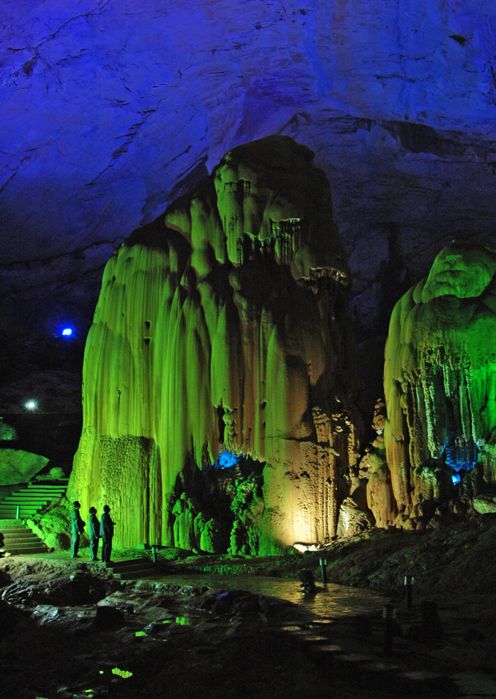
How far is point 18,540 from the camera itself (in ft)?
66.5

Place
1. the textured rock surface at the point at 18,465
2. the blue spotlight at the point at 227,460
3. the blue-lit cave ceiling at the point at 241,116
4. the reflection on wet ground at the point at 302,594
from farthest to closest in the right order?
1. the textured rock surface at the point at 18,465
2. the blue-lit cave ceiling at the point at 241,116
3. the blue spotlight at the point at 227,460
4. the reflection on wet ground at the point at 302,594

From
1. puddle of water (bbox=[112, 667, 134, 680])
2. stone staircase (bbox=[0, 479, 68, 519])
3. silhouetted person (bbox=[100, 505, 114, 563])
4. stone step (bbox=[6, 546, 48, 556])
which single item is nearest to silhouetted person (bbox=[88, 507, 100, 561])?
silhouetted person (bbox=[100, 505, 114, 563])

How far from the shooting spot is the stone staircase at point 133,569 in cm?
1508

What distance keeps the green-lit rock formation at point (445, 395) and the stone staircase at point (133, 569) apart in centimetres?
517

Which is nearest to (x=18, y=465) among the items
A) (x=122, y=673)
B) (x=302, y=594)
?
(x=302, y=594)

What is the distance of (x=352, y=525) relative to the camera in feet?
56.1

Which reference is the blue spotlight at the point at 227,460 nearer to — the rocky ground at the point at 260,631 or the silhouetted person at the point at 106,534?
the rocky ground at the point at 260,631

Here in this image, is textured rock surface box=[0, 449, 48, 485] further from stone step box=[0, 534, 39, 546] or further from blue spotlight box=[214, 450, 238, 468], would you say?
blue spotlight box=[214, 450, 238, 468]

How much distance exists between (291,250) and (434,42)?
7200 mm

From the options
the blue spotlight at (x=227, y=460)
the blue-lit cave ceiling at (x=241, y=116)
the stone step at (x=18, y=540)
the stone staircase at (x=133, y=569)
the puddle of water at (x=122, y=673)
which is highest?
the blue-lit cave ceiling at (x=241, y=116)

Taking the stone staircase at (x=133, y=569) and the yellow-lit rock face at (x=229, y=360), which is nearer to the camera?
the stone staircase at (x=133, y=569)

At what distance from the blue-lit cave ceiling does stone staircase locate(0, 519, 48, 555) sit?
474 inches

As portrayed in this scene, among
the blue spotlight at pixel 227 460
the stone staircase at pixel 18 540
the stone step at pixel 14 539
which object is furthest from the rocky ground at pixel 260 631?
the stone step at pixel 14 539

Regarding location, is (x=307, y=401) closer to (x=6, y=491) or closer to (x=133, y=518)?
(x=133, y=518)
